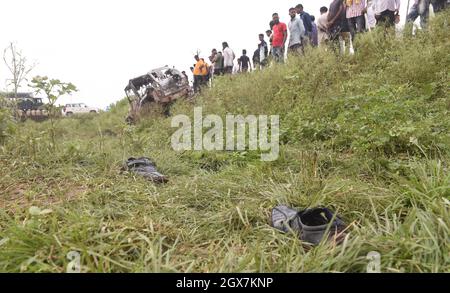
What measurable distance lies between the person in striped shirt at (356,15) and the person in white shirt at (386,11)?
12.6 inches

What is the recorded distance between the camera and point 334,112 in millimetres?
4836

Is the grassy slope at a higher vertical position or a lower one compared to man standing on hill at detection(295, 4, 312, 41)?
lower

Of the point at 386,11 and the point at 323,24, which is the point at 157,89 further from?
the point at 386,11

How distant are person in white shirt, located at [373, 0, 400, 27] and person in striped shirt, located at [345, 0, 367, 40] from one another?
319mm

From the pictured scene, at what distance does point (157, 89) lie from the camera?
30.8 feet

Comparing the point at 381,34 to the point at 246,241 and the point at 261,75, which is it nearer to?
the point at 261,75

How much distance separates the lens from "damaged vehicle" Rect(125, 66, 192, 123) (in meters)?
9.37

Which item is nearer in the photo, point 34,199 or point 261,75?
point 34,199

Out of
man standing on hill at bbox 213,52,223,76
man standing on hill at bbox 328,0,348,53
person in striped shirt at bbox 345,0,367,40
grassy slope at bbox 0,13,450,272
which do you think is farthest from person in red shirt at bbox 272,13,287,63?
grassy slope at bbox 0,13,450,272

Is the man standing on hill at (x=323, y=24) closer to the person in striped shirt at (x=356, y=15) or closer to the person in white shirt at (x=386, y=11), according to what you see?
the person in striped shirt at (x=356, y=15)

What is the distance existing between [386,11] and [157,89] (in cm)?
613

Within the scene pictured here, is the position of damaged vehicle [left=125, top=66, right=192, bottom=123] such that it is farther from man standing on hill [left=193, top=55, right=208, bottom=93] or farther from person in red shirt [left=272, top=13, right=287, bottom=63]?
person in red shirt [left=272, top=13, right=287, bottom=63]
